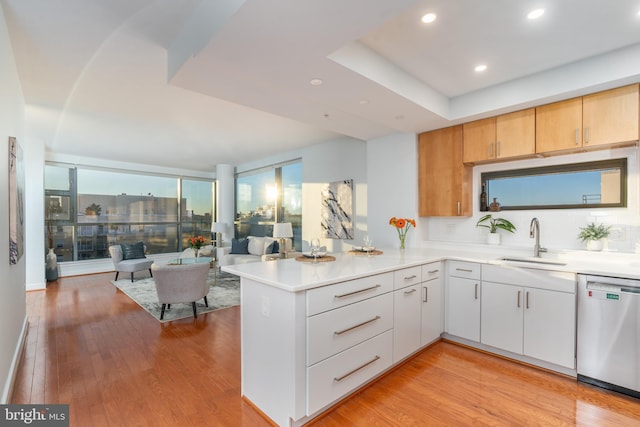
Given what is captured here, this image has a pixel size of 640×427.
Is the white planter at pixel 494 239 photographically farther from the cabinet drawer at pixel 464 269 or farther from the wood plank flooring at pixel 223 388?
the wood plank flooring at pixel 223 388

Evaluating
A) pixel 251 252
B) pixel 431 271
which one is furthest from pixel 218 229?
pixel 431 271

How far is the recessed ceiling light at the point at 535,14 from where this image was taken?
6.14ft

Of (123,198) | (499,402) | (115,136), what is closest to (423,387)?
(499,402)

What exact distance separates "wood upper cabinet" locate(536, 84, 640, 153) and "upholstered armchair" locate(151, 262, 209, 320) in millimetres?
4151

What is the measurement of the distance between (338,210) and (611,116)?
3608 mm

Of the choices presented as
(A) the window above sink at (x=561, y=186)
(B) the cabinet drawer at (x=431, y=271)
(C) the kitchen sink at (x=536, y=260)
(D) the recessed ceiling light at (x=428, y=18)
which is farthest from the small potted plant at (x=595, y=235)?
(D) the recessed ceiling light at (x=428, y=18)

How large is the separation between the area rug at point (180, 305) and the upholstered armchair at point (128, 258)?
279 millimetres

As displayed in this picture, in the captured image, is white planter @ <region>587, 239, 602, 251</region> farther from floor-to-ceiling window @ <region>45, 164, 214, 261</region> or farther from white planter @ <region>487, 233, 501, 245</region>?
floor-to-ceiling window @ <region>45, 164, 214, 261</region>

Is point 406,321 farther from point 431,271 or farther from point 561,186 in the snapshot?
point 561,186

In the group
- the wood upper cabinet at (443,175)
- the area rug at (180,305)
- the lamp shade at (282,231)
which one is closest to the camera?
the wood upper cabinet at (443,175)

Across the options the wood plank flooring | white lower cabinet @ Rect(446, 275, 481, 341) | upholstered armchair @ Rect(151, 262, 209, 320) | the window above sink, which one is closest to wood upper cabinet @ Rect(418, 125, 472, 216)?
the window above sink

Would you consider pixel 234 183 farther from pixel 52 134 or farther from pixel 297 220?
pixel 52 134

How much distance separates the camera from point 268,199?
7219 mm

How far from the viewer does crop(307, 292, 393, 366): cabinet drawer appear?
5.98 feet
